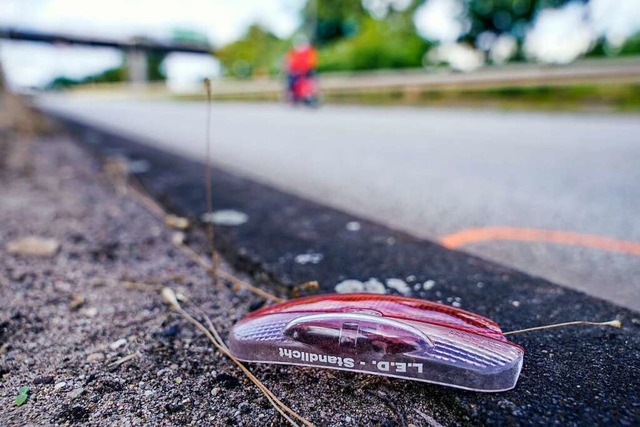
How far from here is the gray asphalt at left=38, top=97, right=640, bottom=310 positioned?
1511 mm

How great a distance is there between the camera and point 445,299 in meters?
1.12

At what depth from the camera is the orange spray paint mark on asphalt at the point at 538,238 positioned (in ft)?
5.15

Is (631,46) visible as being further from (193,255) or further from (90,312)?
(90,312)

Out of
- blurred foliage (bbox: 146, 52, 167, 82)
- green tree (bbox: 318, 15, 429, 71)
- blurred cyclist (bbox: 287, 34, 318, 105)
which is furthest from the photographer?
blurred foliage (bbox: 146, 52, 167, 82)

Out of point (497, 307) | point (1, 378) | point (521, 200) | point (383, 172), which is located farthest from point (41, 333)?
point (383, 172)

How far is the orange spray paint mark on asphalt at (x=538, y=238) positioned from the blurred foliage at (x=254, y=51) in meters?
29.5

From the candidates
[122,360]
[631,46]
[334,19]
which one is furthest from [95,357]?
[334,19]

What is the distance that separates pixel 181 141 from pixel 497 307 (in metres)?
4.77

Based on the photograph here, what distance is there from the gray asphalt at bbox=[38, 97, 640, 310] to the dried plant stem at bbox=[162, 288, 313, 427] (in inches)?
37.6

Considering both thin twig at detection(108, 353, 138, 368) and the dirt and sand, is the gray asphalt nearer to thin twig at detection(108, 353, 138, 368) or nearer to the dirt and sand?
the dirt and sand

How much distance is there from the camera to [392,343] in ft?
2.47

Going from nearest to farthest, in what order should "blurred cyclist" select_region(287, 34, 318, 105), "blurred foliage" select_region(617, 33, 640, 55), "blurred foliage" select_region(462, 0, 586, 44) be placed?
"blurred cyclist" select_region(287, 34, 318, 105), "blurred foliage" select_region(617, 33, 640, 55), "blurred foliage" select_region(462, 0, 586, 44)

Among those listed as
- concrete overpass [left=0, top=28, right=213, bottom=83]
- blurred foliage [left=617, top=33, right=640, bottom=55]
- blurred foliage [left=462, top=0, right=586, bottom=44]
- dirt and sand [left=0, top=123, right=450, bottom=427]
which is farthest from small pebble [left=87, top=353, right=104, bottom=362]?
concrete overpass [left=0, top=28, right=213, bottom=83]

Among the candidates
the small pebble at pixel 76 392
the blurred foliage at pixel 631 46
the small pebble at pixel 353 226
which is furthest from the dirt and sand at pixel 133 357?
the blurred foliage at pixel 631 46
